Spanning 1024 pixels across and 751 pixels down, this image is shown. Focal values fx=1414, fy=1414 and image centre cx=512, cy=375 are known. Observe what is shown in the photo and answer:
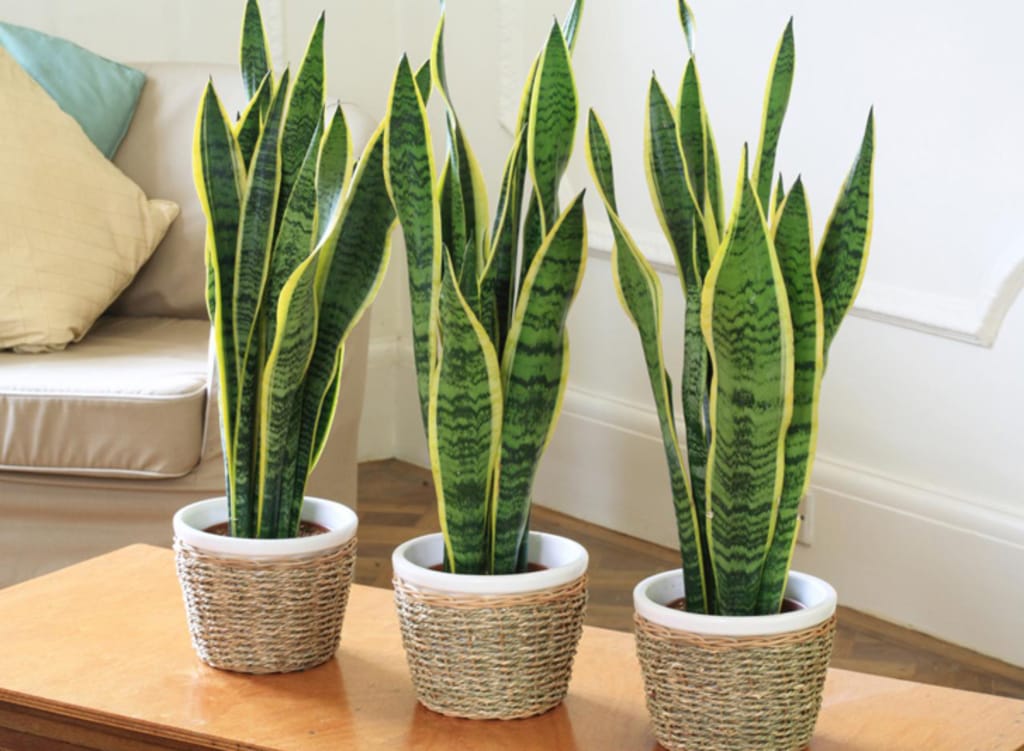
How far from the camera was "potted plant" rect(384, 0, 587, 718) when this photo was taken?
940 mm

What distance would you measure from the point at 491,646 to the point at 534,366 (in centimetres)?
19

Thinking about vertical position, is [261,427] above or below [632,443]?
above

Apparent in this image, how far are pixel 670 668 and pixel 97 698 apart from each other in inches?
16.9

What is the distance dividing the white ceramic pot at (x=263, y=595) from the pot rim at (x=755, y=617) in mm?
259

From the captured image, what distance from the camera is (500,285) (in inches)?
39.5

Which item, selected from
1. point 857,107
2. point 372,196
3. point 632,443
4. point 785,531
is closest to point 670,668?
point 785,531

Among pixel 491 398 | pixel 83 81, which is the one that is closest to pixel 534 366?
pixel 491 398

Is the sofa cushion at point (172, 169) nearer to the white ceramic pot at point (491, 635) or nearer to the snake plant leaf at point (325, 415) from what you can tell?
the snake plant leaf at point (325, 415)

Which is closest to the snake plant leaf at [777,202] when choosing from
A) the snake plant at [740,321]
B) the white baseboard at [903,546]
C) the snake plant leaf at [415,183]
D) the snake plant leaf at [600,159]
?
the snake plant at [740,321]

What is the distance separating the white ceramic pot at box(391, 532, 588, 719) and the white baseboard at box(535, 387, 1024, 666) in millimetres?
1402

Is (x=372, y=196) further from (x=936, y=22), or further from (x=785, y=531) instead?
(x=936, y=22)

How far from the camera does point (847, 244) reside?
912 millimetres

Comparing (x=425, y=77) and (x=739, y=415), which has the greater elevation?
(x=425, y=77)

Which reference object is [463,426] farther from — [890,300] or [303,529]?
[890,300]
